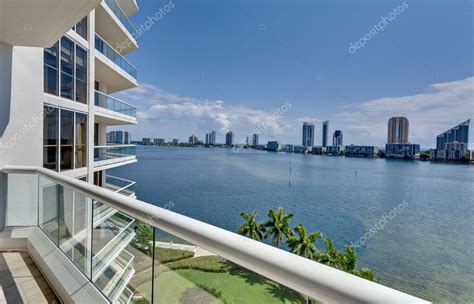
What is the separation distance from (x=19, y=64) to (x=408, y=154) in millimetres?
98702

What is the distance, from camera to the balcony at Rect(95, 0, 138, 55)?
9.65 m

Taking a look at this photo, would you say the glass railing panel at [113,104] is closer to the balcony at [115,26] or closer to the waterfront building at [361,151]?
the balcony at [115,26]

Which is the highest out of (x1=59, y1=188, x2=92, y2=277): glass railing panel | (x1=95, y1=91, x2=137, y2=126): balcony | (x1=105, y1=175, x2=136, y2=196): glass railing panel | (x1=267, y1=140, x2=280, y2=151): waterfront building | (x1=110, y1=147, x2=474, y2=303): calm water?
(x1=95, y1=91, x2=137, y2=126): balcony

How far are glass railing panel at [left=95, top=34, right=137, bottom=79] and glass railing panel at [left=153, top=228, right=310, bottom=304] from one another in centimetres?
1023

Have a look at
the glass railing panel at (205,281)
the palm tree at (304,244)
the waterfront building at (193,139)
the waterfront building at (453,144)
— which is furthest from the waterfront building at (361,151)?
the glass railing panel at (205,281)

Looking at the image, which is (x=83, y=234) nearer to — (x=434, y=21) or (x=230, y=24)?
(x=230, y=24)

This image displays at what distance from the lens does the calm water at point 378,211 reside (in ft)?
85.1

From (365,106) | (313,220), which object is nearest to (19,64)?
(313,220)

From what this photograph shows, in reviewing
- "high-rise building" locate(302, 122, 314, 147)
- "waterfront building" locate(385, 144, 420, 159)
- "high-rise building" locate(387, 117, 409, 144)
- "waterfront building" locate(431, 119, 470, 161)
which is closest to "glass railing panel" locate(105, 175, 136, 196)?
"high-rise building" locate(387, 117, 409, 144)

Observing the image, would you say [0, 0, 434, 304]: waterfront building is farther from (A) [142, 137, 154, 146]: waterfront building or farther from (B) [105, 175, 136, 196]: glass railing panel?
(A) [142, 137, 154, 146]: waterfront building

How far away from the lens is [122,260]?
1685 mm

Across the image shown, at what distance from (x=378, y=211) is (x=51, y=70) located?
1869 inches

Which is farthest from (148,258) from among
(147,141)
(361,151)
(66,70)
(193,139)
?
(361,151)

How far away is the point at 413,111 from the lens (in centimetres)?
6144
